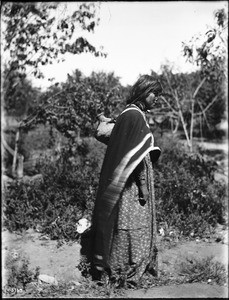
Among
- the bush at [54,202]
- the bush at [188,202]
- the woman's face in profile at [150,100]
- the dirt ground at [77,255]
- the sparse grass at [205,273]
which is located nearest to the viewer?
the dirt ground at [77,255]

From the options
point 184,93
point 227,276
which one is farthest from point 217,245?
point 184,93

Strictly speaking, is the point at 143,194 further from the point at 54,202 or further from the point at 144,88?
the point at 54,202

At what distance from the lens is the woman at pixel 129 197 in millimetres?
3057

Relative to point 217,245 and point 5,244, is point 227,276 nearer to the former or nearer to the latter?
point 217,245

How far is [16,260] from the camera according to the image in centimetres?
397

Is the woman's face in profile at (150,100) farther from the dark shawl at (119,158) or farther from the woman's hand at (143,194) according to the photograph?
the woman's hand at (143,194)

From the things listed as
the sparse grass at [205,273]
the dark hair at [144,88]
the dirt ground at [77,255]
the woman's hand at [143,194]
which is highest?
the dark hair at [144,88]

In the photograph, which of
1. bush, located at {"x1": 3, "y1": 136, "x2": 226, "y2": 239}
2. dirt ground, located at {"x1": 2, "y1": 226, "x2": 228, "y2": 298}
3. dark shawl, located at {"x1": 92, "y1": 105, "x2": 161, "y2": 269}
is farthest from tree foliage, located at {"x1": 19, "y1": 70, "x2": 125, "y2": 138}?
dark shawl, located at {"x1": 92, "y1": 105, "x2": 161, "y2": 269}

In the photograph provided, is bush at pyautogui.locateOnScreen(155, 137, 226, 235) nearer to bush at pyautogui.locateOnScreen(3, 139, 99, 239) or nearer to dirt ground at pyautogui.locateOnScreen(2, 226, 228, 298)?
dirt ground at pyautogui.locateOnScreen(2, 226, 228, 298)

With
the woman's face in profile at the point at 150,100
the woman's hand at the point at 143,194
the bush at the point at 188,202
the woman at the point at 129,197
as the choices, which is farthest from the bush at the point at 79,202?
the woman's face in profile at the point at 150,100

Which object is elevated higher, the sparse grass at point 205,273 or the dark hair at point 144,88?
the dark hair at point 144,88

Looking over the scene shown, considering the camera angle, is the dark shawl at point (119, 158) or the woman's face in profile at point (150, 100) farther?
the woman's face in profile at point (150, 100)

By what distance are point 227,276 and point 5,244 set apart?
2584 mm

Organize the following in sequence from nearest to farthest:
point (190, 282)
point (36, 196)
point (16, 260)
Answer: point (190, 282) < point (16, 260) < point (36, 196)
